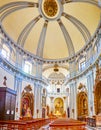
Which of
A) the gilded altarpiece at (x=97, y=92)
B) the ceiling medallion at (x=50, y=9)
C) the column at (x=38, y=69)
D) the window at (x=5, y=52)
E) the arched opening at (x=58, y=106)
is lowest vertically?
the arched opening at (x=58, y=106)

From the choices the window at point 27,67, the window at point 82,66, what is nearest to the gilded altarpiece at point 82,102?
the window at point 82,66

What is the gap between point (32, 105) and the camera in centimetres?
2133

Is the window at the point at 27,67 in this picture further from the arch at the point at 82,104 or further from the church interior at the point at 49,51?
the arch at the point at 82,104

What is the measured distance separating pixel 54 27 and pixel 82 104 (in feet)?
36.5

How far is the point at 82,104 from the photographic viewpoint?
20.4m

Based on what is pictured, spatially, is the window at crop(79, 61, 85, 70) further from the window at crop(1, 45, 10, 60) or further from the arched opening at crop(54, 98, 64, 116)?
the arched opening at crop(54, 98, 64, 116)

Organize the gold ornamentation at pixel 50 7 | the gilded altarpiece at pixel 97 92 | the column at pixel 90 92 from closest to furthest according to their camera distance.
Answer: the gilded altarpiece at pixel 97 92 < the column at pixel 90 92 < the gold ornamentation at pixel 50 7

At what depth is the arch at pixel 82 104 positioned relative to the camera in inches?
767

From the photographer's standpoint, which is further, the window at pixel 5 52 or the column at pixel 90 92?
the window at pixel 5 52

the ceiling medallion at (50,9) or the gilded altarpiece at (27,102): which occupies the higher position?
the ceiling medallion at (50,9)

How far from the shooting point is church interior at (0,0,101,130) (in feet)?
56.6

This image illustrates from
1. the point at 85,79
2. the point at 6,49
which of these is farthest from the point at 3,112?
the point at 85,79

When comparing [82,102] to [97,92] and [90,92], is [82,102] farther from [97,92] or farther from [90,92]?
[97,92]

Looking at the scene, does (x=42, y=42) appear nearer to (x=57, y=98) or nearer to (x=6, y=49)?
(x=6, y=49)
